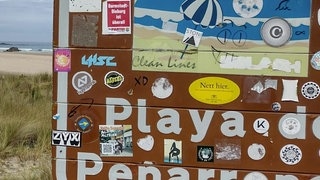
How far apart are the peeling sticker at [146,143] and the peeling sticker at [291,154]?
0.88 meters

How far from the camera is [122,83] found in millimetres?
3691

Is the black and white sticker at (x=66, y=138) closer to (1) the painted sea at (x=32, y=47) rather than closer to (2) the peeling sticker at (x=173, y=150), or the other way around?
(2) the peeling sticker at (x=173, y=150)

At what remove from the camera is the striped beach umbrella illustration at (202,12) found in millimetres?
3533

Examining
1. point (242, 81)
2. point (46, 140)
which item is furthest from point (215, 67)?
point (46, 140)

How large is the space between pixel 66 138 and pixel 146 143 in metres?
0.60

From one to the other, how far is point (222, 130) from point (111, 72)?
863 mm

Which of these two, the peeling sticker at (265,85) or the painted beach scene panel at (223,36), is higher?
the painted beach scene panel at (223,36)

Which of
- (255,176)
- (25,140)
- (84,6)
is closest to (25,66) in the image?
(25,140)

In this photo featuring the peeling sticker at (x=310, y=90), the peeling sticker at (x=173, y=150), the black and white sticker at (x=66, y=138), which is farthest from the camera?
the black and white sticker at (x=66, y=138)

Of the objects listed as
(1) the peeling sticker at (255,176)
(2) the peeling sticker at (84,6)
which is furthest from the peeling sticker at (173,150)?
(2) the peeling sticker at (84,6)

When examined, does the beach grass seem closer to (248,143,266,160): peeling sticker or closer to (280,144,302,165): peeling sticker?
(248,143,266,160): peeling sticker

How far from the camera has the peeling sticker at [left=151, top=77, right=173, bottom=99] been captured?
11.9ft

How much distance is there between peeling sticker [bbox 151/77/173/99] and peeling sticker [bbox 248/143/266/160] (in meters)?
0.66

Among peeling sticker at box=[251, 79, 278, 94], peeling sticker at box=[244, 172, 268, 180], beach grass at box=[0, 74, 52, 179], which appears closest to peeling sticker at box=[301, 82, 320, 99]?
peeling sticker at box=[251, 79, 278, 94]
